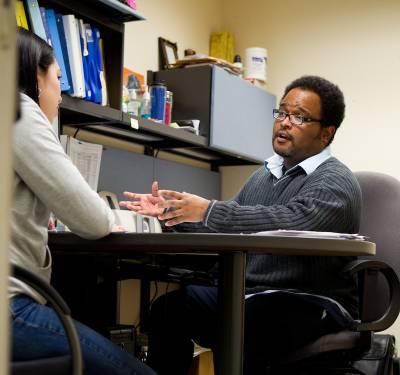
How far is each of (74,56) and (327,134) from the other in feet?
3.39

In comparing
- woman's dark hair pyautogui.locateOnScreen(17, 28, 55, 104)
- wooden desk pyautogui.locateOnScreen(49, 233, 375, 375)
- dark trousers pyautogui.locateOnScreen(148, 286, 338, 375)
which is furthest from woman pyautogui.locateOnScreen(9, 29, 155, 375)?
dark trousers pyautogui.locateOnScreen(148, 286, 338, 375)

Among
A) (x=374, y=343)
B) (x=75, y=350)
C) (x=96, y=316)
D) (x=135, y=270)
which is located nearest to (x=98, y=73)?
(x=135, y=270)

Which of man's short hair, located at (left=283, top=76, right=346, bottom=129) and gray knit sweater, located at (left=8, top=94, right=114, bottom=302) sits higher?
man's short hair, located at (left=283, top=76, right=346, bottom=129)

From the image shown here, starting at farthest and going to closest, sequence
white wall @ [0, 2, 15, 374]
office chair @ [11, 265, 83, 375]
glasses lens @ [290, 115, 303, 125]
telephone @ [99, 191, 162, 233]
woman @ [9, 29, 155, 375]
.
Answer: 1. telephone @ [99, 191, 162, 233]
2. glasses lens @ [290, 115, 303, 125]
3. woman @ [9, 29, 155, 375]
4. office chair @ [11, 265, 83, 375]
5. white wall @ [0, 2, 15, 374]

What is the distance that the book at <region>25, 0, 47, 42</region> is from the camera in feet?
8.13

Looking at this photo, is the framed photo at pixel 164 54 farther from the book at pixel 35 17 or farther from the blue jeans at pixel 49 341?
the blue jeans at pixel 49 341

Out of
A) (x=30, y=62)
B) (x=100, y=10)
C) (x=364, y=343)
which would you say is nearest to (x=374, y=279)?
(x=364, y=343)

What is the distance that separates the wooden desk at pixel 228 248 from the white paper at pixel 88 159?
1.32 meters

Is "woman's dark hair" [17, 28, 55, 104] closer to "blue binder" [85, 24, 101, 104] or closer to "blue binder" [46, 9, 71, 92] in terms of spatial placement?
"blue binder" [46, 9, 71, 92]

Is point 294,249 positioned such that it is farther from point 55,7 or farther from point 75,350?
point 55,7

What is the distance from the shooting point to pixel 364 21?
13.4 ft

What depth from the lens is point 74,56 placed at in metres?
2.63

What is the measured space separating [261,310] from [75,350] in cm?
85

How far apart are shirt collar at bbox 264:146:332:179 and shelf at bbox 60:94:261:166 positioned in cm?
78
